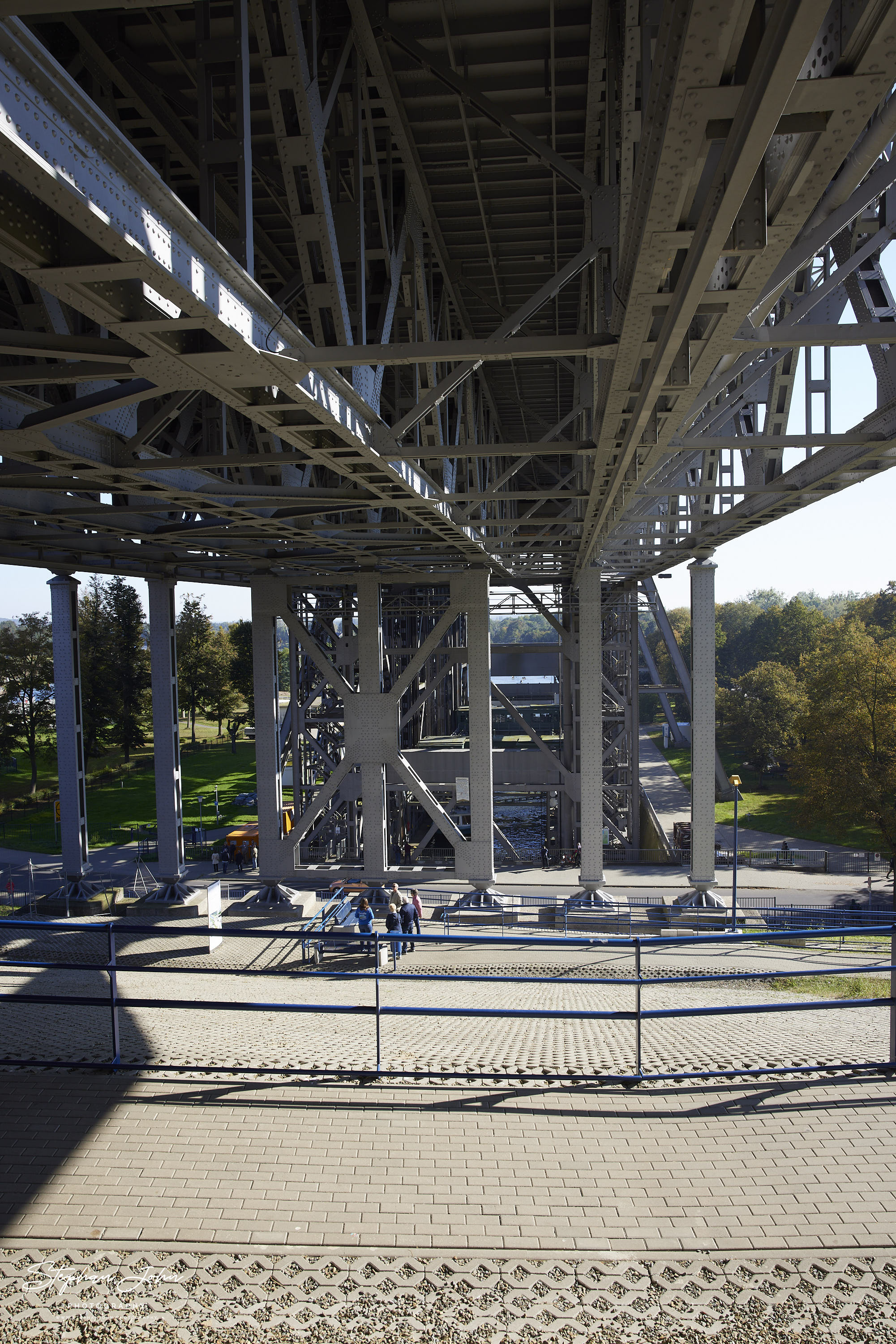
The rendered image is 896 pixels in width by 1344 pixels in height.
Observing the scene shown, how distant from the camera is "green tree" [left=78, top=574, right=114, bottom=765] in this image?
138 feet

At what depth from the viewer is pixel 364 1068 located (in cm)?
558

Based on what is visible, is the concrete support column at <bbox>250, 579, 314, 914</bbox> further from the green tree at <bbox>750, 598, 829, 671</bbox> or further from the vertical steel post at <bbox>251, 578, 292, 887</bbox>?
the green tree at <bbox>750, 598, 829, 671</bbox>

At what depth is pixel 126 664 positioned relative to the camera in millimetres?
43594

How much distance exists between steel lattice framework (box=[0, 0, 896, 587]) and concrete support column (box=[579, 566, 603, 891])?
7828mm

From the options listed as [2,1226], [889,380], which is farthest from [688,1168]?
[889,380]

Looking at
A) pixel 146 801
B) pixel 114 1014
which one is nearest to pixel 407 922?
pixel 114 1014

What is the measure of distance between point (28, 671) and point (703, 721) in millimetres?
33214

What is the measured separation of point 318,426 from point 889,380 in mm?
5189

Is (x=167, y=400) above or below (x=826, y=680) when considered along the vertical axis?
above

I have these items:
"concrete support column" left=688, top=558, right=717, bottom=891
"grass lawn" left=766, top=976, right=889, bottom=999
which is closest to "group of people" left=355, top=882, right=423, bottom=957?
"grass lawn" left=766, top=976, right=889, bottom=999

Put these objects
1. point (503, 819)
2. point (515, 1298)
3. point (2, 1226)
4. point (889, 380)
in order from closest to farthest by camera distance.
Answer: point (515, 1298) < point (2, 1226) < point (889, 380) < point (503, 819)

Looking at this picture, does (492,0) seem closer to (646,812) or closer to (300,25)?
(300,25)

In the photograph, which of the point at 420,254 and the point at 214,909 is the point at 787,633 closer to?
the point at 214,909

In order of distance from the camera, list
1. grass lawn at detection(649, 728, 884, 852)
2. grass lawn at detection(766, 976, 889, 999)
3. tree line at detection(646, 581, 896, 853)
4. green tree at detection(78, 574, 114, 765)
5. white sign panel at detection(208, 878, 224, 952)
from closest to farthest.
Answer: grass lawn at detection(766, 976, 889, 999), white sign panel at detection(208, 878, 224, 952), tree line at detection(646, 581, 896, 853), grass lawn at detection(649, 728, 884, 852), green tree at detection(78, 574, 114, 765)
